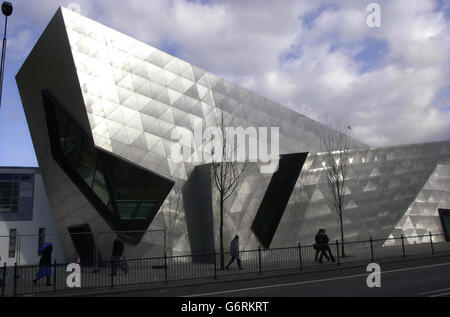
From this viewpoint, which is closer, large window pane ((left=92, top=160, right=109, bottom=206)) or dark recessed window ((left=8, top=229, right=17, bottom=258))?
large window pane ((left=92, top=160, right=109, bottom=206))

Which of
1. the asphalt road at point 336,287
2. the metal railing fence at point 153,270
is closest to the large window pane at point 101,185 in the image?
the metal railing fence at point 153,270

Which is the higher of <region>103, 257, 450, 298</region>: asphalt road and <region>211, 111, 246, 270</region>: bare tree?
<region>211, 111, 246, 270</region>: bare tree

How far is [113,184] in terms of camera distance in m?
21.3

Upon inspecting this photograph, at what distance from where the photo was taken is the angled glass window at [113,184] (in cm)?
2122

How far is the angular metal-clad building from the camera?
70.0ft

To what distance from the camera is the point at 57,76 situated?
73.0 feet

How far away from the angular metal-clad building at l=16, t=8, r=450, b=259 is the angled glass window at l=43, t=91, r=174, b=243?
0.06 m

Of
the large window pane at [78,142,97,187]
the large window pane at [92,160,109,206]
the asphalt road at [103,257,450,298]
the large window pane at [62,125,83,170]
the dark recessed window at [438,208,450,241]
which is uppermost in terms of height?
the large window pane at [62,125,83,170]

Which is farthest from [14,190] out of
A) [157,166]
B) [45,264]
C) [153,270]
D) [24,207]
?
[153,270]

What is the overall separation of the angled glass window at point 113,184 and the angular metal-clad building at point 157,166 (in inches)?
2.4

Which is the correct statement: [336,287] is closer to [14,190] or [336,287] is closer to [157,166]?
[157,166]

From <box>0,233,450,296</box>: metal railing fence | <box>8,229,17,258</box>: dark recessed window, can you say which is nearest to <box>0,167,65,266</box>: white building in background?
<box>8,229,17,258</box>: dark recessed window

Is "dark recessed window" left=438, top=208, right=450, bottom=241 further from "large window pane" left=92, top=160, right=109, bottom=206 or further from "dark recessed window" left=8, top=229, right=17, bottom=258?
"dark recessed window" left=8, top=229, right=17, bottom=258
